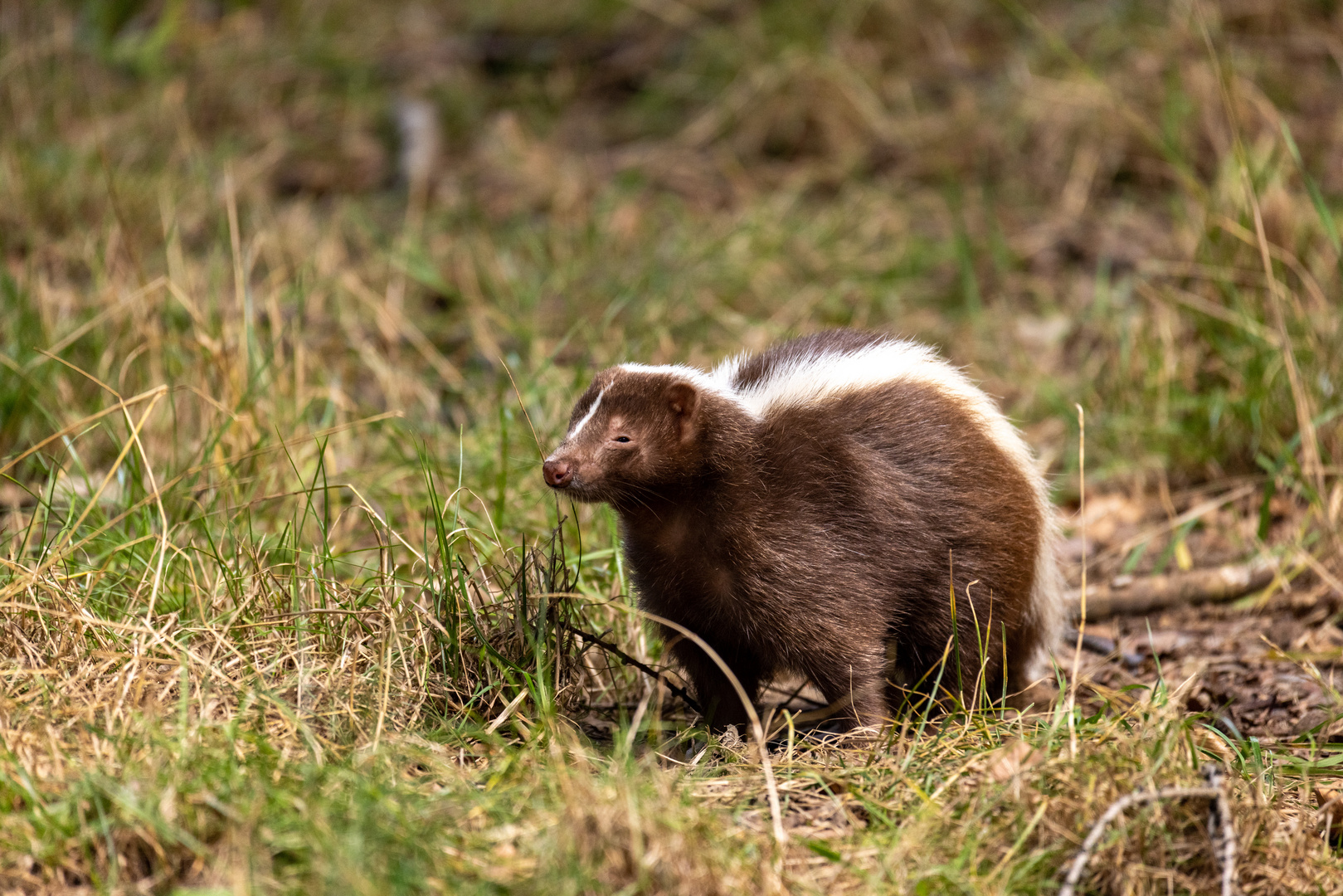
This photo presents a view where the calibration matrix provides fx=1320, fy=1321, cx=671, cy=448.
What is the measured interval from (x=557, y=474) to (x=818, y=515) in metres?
0.81

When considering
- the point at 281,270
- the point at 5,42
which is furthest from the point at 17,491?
the point at 5,42

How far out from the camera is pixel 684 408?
157 inches

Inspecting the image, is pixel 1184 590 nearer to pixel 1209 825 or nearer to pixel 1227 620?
pixel 1227 620

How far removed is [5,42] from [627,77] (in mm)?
4511

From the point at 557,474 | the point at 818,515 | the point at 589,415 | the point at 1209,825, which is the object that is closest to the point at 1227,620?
the point at 818,515

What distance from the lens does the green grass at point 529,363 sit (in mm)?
3023

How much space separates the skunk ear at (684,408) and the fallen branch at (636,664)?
26.5 inches

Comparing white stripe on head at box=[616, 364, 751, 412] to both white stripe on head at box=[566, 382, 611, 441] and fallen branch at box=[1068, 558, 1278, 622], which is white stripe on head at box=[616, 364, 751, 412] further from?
fallen branch at box=[1068, 558, 1278, 622]

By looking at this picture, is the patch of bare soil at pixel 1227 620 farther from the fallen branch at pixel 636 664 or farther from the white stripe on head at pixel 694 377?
the white stripe on head at pixel 694 377

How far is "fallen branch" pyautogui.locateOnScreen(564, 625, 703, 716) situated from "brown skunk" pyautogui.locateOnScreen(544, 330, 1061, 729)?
11 centimetres

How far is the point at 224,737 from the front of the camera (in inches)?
124

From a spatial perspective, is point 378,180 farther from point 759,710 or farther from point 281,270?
point 759,710

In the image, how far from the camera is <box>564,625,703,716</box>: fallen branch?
4.07 m

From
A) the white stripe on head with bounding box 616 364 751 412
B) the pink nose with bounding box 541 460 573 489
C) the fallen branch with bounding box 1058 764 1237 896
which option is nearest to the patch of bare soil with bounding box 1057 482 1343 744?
the fallen branch with bounding box 1058 764 1237 896
